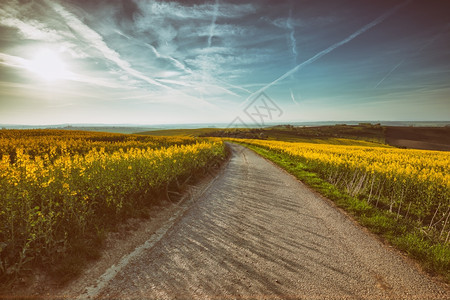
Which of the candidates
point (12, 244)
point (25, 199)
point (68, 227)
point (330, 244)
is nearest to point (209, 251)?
point (330, 244)

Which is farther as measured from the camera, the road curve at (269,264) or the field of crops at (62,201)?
the field of crops at (62,201)

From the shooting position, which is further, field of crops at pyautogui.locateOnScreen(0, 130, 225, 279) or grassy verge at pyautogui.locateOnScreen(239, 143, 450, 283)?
grassy verge at pyautogui.locateOnScreen(239, 143, 450, 283)

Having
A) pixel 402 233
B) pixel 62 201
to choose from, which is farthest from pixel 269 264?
pixel 62 201

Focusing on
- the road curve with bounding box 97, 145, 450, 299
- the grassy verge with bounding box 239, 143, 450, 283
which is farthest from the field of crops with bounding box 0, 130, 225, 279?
the grassy verge with bounding box 239, 143, 450, 283

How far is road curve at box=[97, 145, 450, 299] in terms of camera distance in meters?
3.52

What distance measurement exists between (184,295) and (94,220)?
3576 millimetres

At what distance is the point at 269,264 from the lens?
4227 millimetres

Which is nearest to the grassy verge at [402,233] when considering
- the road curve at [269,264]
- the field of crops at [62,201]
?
the road curve at [269,264]

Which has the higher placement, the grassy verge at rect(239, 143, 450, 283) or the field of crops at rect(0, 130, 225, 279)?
the field of crops at rect(0, 130, 225, 279)

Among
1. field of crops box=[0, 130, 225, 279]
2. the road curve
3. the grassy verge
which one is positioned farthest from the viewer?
the grassy verge

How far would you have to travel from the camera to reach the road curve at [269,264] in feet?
11.6

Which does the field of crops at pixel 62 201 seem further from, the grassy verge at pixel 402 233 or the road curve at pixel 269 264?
the grassy verge at pixel 402 233

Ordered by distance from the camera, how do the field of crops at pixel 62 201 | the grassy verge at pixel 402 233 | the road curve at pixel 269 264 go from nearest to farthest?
the road curve at pixel 269 264 < the field of crops at pixel 62 201 < the grassy verge at pixel 402 233

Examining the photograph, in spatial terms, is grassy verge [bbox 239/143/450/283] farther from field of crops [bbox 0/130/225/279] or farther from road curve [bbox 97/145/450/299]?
field of crops [bbox 0/130/225/279]
